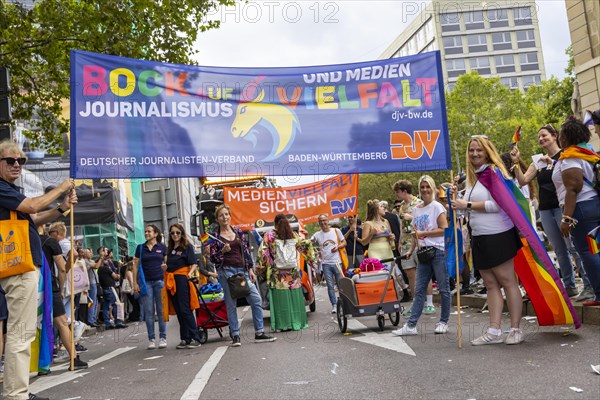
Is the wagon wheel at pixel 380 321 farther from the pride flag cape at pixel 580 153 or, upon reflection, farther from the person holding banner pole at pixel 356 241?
the person holding banner pole at pixel 356 241

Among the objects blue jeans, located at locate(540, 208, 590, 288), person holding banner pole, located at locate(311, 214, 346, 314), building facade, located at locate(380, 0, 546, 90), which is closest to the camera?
blue jeans, located at locate(540, 208, 590, 288)

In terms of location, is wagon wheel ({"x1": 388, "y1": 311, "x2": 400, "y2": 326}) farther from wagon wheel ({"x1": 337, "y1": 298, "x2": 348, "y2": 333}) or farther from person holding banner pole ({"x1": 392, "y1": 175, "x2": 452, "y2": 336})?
person holding banner pole ({"x1": 392, "y1": 175, "x2": 452, "y2": 336})

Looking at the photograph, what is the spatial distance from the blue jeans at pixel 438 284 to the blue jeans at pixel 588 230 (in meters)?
1.59

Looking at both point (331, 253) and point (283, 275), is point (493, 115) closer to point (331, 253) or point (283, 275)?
point (331, 253)

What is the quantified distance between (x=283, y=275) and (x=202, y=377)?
15.1 feet

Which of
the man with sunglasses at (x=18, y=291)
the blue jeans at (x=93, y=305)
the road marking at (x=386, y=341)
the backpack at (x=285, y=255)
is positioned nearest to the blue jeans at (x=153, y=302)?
the backpack at (x=285, y=255)

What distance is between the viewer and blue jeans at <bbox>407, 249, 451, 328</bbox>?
28.7ft

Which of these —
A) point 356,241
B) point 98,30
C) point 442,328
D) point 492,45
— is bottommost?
point 442,328

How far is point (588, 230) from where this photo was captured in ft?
25.5

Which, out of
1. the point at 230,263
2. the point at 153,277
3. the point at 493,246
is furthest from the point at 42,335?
the point at 493,246

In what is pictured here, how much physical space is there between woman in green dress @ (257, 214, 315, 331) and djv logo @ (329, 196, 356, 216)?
15.4 ft

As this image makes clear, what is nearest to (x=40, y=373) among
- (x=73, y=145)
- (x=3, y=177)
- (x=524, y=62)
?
(x=73, y=145)

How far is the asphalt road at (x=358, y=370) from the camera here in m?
5.46

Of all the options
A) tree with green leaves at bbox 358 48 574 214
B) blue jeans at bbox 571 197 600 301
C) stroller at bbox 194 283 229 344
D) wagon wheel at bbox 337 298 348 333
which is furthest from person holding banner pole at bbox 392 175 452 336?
tree with green leaves at bbox 358 48 574 214
